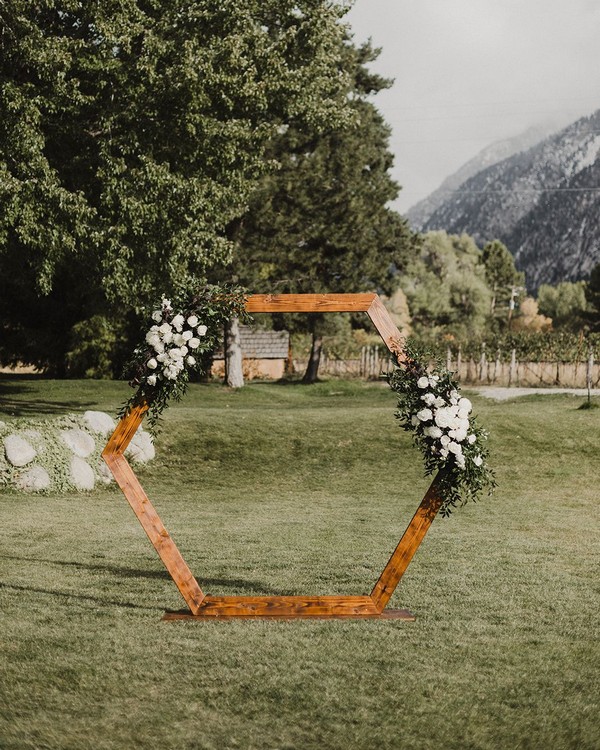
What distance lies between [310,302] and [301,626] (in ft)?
9.44

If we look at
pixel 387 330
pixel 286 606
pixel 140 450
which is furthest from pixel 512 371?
pixel 286 606

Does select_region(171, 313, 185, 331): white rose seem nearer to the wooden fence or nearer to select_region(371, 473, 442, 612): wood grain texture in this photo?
select_region(371, 473, 442, 612): wood grain texture

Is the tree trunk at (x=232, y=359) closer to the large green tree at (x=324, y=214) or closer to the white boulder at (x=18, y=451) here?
the large green tree at (x=324, y=214)

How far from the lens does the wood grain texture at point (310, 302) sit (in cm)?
823

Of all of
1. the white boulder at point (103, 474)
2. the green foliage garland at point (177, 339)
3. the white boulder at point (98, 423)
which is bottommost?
the white boulder at point (103, 474)

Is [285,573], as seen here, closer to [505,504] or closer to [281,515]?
[281,515]

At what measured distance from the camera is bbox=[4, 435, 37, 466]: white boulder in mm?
17609

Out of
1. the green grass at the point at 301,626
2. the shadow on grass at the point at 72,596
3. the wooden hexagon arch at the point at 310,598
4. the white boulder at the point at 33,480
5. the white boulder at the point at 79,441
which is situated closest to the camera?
the green grass at the point at 301,626

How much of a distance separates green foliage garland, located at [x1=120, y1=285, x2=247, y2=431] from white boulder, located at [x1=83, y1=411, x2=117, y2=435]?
11662mm

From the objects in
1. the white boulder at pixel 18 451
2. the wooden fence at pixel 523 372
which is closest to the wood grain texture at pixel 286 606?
the white boulder at pixel 18 451

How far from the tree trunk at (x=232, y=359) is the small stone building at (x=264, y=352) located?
11.0 m

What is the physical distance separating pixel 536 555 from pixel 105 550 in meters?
5.62

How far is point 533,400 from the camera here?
33531mm

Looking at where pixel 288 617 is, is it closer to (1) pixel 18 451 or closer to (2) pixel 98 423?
(1) pixel 18 451
